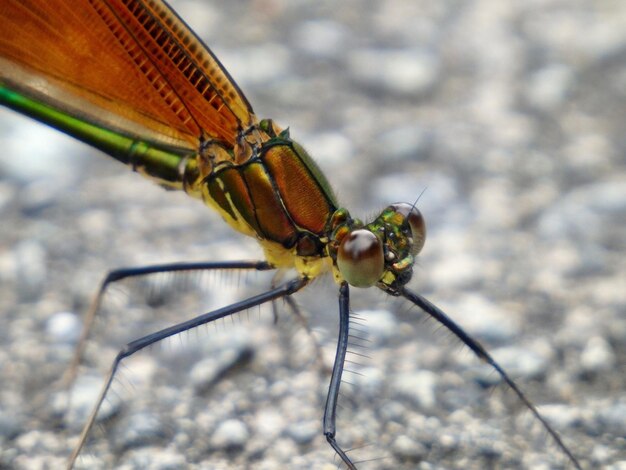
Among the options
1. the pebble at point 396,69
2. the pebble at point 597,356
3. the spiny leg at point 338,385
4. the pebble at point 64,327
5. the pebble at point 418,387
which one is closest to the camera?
the spiny leg at point 338,385

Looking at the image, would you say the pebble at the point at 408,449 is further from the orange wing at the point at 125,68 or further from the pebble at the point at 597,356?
the orange wing at the point at 125,68

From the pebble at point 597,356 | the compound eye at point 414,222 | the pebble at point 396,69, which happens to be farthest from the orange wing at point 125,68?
the pebble at point 396,69

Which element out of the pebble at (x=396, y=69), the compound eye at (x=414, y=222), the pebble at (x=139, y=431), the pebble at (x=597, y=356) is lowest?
the pebble at (x=139, y=431)

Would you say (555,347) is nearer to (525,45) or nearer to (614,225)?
(614,225)

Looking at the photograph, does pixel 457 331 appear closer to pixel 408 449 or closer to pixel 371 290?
pixel 408 449

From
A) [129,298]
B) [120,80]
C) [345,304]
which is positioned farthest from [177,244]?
[345,304]

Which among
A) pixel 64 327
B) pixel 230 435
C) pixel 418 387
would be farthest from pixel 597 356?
pixel 64 327

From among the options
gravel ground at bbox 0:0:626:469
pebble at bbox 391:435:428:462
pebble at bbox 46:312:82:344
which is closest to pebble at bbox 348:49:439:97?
gravel ground at bbox 0:0:626:469

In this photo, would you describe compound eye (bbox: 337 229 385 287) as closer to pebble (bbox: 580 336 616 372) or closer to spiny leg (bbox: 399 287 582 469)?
spiny leg (bbox: 399 287 582 469)
